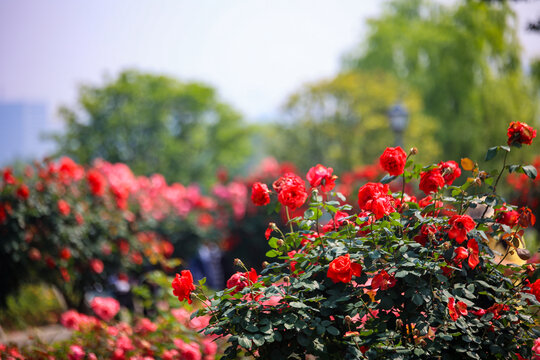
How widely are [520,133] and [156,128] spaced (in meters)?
36.0

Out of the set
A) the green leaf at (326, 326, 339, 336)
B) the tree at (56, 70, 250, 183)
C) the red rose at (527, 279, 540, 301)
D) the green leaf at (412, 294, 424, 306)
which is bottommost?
the red rose at (527, 279, 540, 301)

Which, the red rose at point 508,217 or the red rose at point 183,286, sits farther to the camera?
the red rose at point 508,217

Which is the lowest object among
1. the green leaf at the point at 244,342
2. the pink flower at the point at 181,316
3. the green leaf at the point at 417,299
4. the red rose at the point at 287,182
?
the green leaf at the point at 417,299

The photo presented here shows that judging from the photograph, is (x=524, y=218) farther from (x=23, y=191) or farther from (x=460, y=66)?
(x=460, y=66)

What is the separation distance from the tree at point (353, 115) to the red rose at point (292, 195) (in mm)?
19673

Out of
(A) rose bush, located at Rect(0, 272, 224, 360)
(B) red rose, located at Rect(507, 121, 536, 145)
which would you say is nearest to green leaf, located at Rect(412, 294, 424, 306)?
(B) red rose, located at Rect(507, 121, 536, 145)

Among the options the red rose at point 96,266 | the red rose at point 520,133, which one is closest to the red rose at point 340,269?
the red rose at point 520,133

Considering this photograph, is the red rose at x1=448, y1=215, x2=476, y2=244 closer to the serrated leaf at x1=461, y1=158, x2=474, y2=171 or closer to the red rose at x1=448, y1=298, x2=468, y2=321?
the red rose at x1=448, y1=298, x2=468, y2=321

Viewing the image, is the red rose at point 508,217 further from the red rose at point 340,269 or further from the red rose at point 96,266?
the red rose at point 96,266

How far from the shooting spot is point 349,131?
22.8m

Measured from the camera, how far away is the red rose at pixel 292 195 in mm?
2688

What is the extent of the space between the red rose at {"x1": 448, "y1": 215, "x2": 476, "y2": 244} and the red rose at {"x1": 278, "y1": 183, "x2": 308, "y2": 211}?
0.72 meters

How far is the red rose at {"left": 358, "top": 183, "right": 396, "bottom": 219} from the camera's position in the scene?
2.48 m

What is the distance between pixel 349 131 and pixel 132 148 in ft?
63.0
